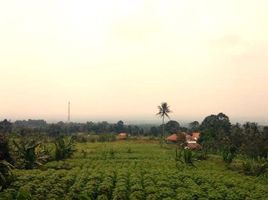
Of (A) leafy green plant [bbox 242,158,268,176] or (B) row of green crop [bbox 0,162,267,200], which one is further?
(A) leafy green plant [bbox 242,158,268,176]

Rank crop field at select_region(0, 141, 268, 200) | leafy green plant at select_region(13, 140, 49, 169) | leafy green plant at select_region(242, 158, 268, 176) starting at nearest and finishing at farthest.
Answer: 1. crop field at select_region(0, 141, 268, 200)
2. leafy green plant at select_region(13, 140, 49, 169)
3. leafy green plant at select_region(242, 158, 268, 176)

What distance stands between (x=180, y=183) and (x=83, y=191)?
9.00 metres

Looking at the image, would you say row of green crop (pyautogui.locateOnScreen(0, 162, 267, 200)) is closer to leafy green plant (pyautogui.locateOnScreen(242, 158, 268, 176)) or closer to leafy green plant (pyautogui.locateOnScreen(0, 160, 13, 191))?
leafy green plant (pyautogui.locateOnScreen(0, 160, 13, 191))

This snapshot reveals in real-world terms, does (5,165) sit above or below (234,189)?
above

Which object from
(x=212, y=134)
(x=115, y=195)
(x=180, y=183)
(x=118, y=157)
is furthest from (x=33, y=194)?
(x=212, y=134)

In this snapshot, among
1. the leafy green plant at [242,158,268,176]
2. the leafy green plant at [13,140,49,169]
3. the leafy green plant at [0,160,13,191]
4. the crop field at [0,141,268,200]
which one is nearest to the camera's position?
the crop field at [0,141,268,200]

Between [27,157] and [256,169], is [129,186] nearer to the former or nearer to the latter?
[27,157]

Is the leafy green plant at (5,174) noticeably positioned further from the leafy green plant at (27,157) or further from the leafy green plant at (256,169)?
the leafy green plant at (256,169)

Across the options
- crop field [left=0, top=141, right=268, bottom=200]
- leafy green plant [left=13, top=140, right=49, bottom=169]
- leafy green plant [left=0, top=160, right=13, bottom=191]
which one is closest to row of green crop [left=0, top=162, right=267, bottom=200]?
crop field [left=0, top=141, right=268, bottom=200]

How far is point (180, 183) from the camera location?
36062mm

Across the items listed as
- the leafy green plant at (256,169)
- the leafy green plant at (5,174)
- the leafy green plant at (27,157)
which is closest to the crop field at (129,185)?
the leafy green plant at (5,174)

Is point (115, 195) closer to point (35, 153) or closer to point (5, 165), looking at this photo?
point (5, 165)

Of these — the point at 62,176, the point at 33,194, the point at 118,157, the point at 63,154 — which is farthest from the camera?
the point at 118,157

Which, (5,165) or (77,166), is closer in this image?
(5,165)
